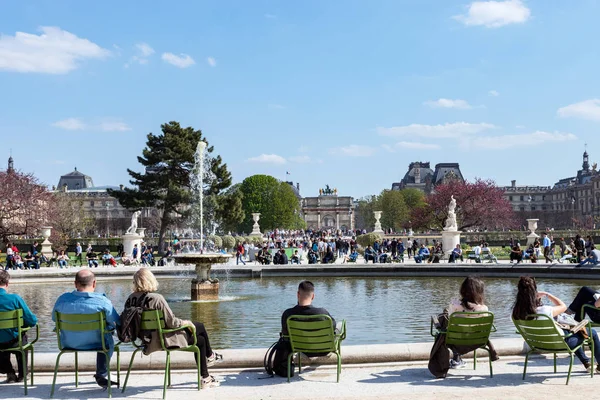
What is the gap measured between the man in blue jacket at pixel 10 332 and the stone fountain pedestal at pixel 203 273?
1035 centimetres

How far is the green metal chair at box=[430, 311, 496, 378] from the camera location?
7.75 meters

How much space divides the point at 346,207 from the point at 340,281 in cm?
14832

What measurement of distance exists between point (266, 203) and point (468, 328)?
99.0 meters

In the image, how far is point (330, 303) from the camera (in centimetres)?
1752

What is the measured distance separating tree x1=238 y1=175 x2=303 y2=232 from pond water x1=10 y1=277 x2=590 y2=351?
258ft

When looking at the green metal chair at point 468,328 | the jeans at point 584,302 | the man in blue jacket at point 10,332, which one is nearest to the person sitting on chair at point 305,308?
the green metal chair at point 468,328

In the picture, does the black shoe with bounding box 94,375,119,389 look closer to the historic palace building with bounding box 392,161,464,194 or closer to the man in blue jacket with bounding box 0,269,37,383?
the man in blue jacket with bounding box 0,269,37,383

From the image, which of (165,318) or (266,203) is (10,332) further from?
(266,203)

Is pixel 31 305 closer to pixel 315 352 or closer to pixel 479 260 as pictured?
pixel 315 352

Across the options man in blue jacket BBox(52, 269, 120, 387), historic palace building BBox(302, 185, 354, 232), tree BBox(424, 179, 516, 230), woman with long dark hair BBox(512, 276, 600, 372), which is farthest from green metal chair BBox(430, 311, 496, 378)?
historic palace building BBox(302, 185, 354, 232)

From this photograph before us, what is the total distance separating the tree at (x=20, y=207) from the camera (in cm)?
4856

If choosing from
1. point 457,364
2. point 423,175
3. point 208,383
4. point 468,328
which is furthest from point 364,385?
point 423,175

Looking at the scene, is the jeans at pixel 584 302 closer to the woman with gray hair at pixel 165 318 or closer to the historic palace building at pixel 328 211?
the woman with gray hair at pixel 165 318

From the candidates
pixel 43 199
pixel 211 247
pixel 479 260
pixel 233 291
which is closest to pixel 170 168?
pixel 211 247
